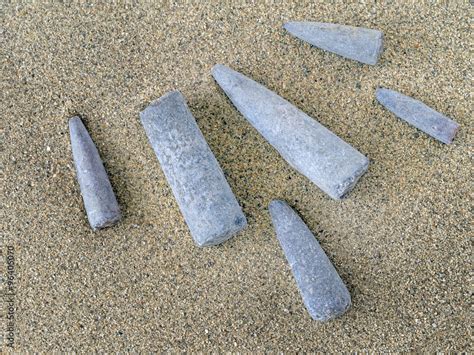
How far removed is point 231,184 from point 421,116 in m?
0.61

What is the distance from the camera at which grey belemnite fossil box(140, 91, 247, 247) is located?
1384mm

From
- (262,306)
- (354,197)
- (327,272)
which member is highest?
(354,197)

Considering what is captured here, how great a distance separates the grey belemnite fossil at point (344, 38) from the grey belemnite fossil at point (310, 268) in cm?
51

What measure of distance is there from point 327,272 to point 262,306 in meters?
0.23

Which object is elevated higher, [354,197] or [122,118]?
[122,118]

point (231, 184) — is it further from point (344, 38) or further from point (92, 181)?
point (344, 38)

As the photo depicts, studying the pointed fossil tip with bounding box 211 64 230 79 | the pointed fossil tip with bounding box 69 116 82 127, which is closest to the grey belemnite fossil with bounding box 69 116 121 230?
the pointed fossil tip with bounding box 69 116 82 127

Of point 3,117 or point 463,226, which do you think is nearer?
point 463,226

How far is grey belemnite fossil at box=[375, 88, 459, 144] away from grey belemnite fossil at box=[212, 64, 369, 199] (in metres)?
0.21

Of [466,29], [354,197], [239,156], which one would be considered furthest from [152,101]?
[466,29]

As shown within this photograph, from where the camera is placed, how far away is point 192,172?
1399mm

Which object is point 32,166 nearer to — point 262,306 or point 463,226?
point 262,306

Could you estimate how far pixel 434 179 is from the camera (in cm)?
148

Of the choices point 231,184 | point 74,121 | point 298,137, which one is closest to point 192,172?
point 231,184
